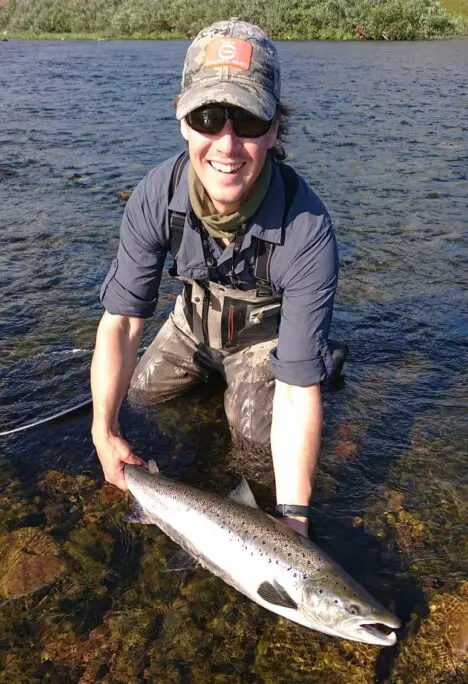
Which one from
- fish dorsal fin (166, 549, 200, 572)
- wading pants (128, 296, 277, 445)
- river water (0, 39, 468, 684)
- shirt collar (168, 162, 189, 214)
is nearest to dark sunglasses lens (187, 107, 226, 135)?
shirt collar (168, 162, 189, 214)

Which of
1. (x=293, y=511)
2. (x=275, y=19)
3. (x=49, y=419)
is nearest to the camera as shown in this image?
(x=293, y=511)

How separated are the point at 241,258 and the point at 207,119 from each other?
84cm

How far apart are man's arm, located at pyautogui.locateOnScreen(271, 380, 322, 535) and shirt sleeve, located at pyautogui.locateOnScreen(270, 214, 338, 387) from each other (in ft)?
0.29

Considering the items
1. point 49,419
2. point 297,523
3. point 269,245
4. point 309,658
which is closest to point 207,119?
point 269,245

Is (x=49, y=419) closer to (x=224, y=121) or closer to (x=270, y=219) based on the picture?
(x=270, y=219)

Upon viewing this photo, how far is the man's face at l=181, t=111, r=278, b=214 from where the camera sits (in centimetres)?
309

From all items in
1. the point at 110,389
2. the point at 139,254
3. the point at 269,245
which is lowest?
the point at 110,389

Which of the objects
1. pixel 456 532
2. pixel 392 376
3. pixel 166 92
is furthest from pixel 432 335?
pixel 166 92

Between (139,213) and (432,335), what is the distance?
3201 millimetres

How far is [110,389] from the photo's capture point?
361cm

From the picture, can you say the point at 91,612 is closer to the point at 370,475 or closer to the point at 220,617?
the point at 220,617

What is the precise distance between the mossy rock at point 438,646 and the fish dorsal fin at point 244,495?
0.94 meters

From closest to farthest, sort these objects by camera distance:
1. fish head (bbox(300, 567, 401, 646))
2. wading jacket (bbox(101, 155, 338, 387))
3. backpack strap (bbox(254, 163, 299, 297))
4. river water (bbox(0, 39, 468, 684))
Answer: fish head (bbox(300, 567, 401, 646)) < river water (bbox(0, 39, 468, 684)) < wading jacket (bbox(101, 155, 338, 387)) < backpack strap (bbox(254, 163, 299, 297))

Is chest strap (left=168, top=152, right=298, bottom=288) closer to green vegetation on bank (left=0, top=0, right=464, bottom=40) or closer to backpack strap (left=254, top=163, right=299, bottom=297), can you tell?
backpack strap (left=254, top=163, right=299, bottom=297)
